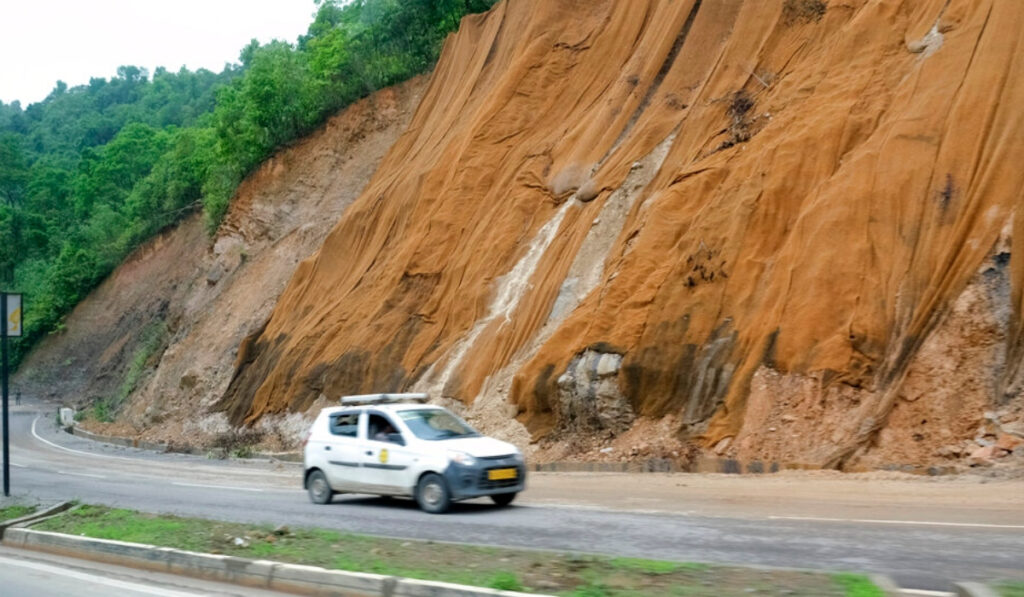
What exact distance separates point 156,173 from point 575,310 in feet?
145

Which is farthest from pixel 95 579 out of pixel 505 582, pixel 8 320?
pixel 8 320

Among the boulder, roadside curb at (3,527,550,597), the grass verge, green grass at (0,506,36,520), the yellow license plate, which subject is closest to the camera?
the grass verge

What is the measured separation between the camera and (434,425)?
14.6 metres

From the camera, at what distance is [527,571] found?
27.4 feet

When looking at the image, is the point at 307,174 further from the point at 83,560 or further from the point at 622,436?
the point at 83,560

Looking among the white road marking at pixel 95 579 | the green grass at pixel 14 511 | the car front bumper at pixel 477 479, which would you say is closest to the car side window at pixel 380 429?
the car front bumper at pixel 477 479

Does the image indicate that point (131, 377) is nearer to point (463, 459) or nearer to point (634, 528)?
point (463, 459)

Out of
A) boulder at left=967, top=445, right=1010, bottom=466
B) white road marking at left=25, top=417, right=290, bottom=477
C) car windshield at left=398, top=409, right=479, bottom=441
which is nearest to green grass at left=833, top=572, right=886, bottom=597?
car windshield at left=398, top=409, right=479, bottom=441

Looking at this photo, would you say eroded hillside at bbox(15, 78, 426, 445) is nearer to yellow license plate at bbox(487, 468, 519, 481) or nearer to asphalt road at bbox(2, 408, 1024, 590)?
asphalt road at bbox(2, 408, 1024, 590)

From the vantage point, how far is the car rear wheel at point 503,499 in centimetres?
1391

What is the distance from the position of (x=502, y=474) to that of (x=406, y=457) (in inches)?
56.4

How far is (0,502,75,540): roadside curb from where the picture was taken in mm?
12938

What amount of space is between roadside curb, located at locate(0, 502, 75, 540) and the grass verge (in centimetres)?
99

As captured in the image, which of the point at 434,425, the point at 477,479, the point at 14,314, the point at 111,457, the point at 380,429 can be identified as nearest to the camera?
the point at 477,479
